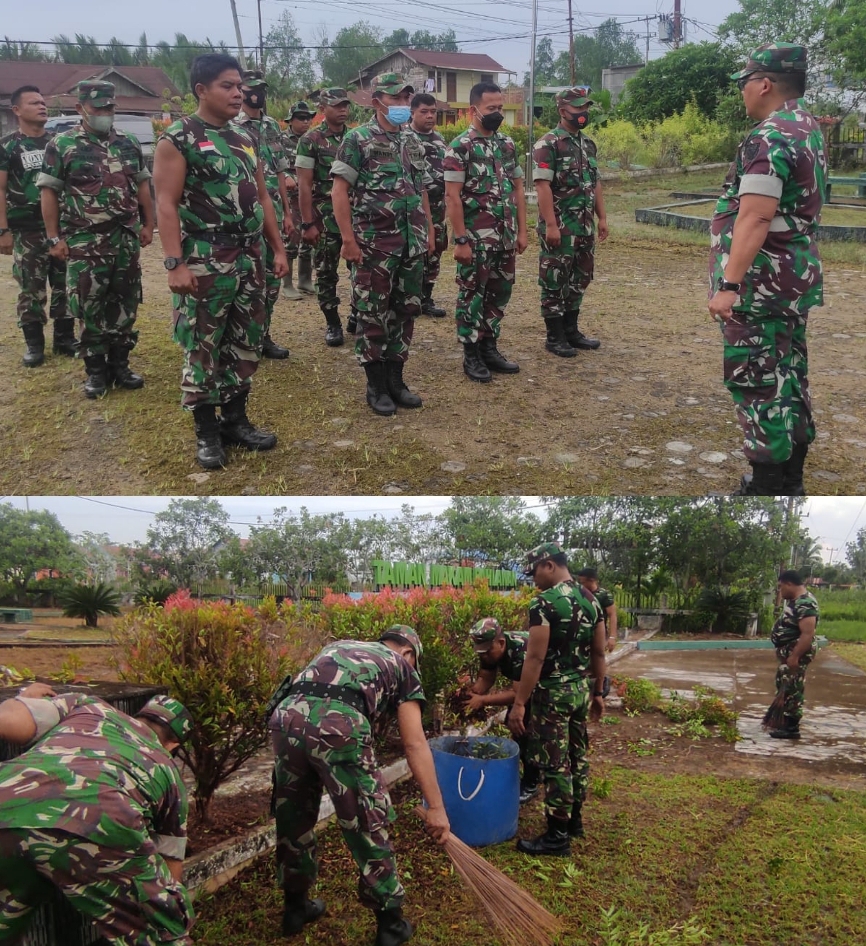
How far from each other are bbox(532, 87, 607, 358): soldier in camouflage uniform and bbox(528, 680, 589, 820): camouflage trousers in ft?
12.3

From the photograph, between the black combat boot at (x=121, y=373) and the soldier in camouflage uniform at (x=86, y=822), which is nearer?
the soldier in camouflage uniform at (x=86, y=822)

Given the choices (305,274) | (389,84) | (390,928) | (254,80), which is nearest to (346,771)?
(390,928)

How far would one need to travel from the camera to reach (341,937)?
279cm

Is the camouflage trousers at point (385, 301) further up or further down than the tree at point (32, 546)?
further up

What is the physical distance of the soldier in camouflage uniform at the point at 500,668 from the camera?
157 inches

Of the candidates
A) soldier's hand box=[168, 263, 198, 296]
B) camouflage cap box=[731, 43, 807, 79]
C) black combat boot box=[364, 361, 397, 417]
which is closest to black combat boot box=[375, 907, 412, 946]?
soldier's hand box=[168, 263, 198, 296]

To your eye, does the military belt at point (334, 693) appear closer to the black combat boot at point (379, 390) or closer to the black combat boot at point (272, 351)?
the black combat boot at point (379, 390)

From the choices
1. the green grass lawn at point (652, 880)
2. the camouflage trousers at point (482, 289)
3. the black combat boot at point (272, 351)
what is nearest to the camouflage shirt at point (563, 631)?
the green grass lawn at point (652, 880)

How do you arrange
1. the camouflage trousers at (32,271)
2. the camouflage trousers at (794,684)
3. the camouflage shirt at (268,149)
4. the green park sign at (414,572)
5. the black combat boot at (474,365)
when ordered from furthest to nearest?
1. the green park sign at (414,572)
2. the camouflage shirt at (268,149)
3. the camouflage trousers at (32,271)
4. the black combat boot at (474,365)
5. the camouflage trousers at (794,684)

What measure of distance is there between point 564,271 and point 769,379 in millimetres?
2842

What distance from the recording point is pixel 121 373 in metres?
6.21

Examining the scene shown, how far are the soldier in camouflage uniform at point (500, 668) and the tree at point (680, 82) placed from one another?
24.8 metres

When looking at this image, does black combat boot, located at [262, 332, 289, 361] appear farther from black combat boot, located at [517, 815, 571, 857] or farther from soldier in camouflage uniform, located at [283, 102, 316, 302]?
black combat boot, located at [517, 815, 571, 857]

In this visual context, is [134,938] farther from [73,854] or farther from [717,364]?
[717,364]
